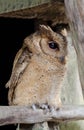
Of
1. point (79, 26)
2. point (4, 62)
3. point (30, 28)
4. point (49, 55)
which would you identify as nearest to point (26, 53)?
point (49, 55)

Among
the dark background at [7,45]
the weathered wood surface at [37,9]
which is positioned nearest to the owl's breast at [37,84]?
the weathered wood surface at [37,9]

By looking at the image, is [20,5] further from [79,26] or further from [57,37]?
[79,26]

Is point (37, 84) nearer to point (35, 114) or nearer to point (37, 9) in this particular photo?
point (35, 114)

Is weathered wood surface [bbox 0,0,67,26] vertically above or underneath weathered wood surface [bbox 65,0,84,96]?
above

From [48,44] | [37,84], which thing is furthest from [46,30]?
[37,84]

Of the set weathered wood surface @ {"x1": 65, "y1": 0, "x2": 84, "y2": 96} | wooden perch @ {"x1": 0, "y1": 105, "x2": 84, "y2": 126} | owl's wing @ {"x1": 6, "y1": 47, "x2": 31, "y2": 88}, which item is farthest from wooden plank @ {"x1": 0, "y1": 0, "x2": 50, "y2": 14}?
wooden perch @ {"x1": 0, "y1": 105, "x2": 84, "y2": 126}

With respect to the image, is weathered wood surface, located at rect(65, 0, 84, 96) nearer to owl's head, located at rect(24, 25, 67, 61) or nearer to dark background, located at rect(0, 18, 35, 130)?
owl's head, located at rect(24, 25, 67, 61)

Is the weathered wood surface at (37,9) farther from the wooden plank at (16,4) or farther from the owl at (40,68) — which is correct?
the owl at (40,68)
